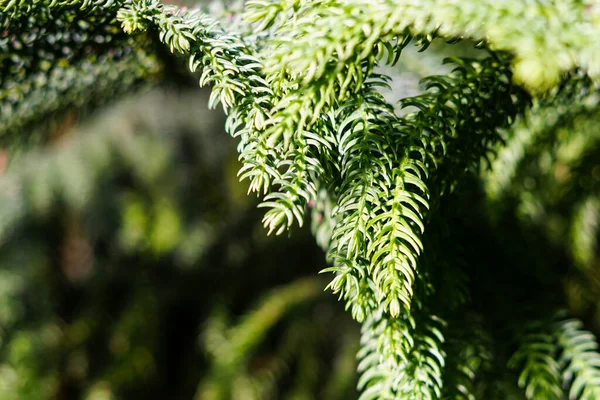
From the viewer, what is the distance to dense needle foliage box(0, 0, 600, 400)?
336 millimetres

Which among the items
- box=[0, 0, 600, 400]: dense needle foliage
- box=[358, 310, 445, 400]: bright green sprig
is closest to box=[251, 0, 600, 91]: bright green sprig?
box=[0, 0, 600, 400]: dense needle foliage

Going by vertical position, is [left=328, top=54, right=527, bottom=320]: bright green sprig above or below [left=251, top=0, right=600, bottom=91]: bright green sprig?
below

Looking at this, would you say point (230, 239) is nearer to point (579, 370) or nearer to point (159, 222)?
point (159, 222)

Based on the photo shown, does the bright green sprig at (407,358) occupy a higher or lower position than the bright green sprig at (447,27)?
lower

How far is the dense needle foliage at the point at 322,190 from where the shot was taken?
0.34 m

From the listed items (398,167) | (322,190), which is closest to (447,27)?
(398,167)

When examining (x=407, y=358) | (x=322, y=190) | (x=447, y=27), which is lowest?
(x=407, y=358)

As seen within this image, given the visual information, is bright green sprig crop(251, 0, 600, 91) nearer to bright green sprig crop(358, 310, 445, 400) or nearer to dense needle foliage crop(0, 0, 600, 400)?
dense needle foliage crop(0, 0, 600, 400)

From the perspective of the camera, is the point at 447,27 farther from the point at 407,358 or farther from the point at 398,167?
the point at 407,358

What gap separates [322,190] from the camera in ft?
1.62

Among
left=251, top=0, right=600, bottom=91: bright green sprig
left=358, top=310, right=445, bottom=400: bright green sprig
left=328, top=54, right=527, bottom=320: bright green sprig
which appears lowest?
left=358, top=310, right=445, bottom=400: bright green sprig

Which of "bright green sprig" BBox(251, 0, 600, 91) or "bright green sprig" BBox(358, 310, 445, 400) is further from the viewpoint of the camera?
"bright green sprig" BBox(358, 310, 445, 400)

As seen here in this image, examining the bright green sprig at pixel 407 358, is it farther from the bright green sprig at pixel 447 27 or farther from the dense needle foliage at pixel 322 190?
the bright green sprig at pixel 447 27

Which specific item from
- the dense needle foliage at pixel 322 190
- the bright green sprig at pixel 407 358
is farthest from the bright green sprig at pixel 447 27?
the bright green sprig at pixel 407 358
